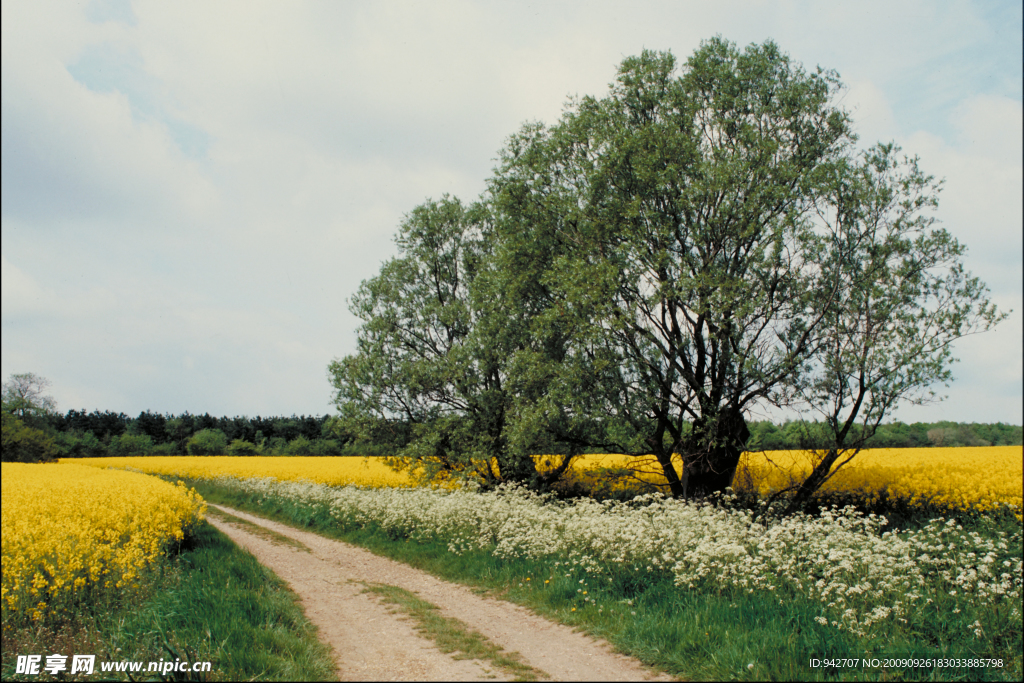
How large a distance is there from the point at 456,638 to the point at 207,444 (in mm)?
68924

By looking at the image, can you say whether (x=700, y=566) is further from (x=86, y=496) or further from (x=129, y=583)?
(x=86, y=496)

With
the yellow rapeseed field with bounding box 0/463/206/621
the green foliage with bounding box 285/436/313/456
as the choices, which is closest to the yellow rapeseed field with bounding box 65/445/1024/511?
the yellow rapeseed field with bounding box 0/463/206/621

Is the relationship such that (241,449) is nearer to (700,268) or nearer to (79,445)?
(79,445)

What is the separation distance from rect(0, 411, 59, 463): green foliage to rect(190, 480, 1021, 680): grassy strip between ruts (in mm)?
55771

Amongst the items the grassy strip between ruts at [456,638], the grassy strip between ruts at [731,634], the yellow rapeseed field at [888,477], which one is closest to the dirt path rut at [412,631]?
the grassy strip between ruts at [456,638]

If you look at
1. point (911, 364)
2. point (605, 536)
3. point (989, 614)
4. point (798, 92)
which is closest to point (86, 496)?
point (605, 536)

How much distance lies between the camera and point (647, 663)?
6152mm

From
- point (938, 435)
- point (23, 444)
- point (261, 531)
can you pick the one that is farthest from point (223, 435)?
point (938, 435)

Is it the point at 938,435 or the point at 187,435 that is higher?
the point at 938,435

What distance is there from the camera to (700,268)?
14.2m

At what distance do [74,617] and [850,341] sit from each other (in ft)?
53.0

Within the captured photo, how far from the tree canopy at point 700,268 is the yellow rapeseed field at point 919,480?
1071 mm

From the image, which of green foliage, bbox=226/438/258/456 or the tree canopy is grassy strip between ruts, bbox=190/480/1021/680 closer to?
the tree canopy

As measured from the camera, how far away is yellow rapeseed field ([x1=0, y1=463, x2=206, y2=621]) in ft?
24.3
